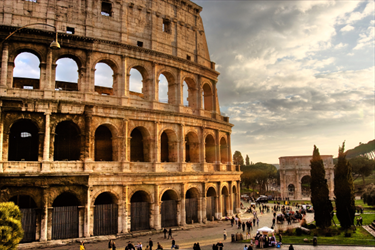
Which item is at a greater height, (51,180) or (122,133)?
(122,133)

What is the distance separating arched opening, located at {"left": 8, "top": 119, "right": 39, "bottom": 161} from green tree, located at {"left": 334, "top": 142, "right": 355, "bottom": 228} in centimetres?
2511

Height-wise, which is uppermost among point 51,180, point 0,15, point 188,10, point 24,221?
point 188,10

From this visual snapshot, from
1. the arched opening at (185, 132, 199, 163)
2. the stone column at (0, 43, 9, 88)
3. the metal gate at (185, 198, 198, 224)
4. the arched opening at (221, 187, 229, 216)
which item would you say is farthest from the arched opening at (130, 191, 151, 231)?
the stone column at (0, 43, 9, 88)

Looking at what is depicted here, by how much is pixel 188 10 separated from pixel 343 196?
77.0ft

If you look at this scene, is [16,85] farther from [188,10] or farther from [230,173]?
[230,173]

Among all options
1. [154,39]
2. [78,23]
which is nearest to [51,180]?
[78,23]

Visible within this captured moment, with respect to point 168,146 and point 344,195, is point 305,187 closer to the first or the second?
point 344,195

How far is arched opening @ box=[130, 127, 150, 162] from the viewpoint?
1066 inches

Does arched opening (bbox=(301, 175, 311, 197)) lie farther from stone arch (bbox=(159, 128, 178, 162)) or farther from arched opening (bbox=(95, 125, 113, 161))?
arched opening (bbox=(95, 125, 113, 161))

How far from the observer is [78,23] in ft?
81.3

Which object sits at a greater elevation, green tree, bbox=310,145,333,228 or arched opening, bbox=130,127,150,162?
arched opening, bbox=130,127,150,162

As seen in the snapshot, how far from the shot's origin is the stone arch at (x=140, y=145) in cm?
2698

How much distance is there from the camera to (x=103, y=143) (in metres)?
26.1

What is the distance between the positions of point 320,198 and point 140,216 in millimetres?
15480
